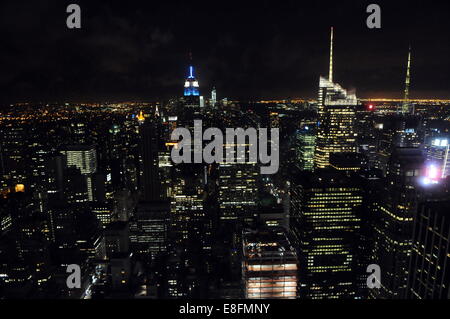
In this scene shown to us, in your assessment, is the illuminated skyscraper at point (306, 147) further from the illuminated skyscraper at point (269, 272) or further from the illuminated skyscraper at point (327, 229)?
the illuminated skyscraper at point (269, 272)

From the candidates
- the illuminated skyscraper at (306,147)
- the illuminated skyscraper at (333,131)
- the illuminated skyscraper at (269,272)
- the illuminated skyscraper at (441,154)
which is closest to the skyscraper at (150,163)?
the illuminated skyscraper at (306,147)

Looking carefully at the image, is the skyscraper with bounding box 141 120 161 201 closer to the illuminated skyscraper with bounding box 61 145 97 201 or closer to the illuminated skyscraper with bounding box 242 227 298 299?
the illuminated skyscraper with bounding box 61 145 97 201

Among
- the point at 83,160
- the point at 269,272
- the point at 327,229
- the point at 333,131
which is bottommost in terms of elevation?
the point at 327,229

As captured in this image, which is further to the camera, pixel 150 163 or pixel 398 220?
A: pixel 150 163

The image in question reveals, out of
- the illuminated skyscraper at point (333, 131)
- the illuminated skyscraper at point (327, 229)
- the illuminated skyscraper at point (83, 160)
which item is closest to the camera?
the illuminated skyscraper at point (327, 229)

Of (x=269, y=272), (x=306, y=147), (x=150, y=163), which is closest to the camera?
(x=269, y=272)

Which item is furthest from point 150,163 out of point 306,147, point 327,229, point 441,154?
point 441,154

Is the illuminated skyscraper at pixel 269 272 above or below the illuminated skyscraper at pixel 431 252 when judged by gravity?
below

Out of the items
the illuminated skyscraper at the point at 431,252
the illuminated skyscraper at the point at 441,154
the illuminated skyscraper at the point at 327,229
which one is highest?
the illuminated skyscraper at the point at 441,154

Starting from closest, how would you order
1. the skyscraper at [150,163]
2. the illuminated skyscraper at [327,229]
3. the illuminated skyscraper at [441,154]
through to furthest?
the illuminated skyscraper at [441,154] → the illuminated skyscraper at [327,229] → the skyscraper at [150,163]

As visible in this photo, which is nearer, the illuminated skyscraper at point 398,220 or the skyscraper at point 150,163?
the illuminated skyscraper at point 398,220

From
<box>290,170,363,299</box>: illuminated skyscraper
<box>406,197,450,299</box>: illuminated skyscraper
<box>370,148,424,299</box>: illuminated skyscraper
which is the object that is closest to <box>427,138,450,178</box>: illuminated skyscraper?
<box>370,148,424,299</box>: illuminated skyscraper

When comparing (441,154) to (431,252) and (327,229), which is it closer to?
(327,229)
